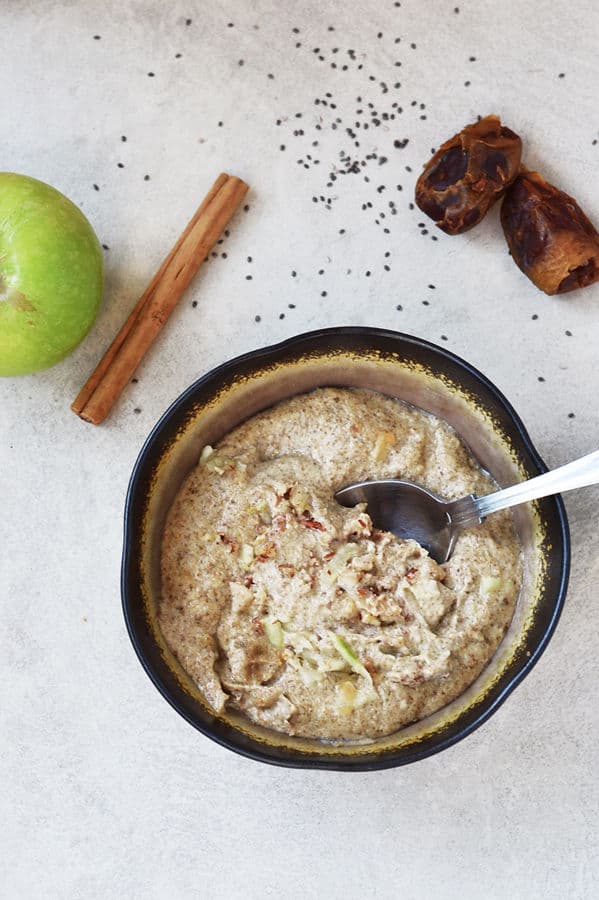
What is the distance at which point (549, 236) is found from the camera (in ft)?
9.57

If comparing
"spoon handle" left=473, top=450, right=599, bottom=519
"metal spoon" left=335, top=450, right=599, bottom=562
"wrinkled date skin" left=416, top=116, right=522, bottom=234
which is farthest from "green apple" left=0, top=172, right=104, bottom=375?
"spoon handle" left=473, top=450, right=599, bottom=519

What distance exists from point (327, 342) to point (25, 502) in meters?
1.18

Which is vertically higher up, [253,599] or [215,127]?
[215,127]

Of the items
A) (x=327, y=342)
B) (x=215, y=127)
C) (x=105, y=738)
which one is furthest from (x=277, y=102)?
(x=105, y=738)

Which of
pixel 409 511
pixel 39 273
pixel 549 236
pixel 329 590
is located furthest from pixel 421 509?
pixel 39 273

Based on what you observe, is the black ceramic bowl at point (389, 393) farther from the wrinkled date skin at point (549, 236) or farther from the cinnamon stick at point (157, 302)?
the wrinkled date skin at point (549, 236)

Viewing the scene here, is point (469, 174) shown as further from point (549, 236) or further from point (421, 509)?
point (421, 509)

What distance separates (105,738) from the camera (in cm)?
304

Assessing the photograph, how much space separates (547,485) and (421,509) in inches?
15.3

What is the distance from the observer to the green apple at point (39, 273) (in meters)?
2.71

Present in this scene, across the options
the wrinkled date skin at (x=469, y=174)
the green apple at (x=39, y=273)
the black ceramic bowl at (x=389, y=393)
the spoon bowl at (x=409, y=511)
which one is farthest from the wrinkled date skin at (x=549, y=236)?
the green apple at (x=39, y=273)

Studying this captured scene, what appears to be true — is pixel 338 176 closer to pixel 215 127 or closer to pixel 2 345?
pixel 215 127

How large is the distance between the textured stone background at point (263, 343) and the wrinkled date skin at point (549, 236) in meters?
0.09

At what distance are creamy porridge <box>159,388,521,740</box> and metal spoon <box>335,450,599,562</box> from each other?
0.12ft
